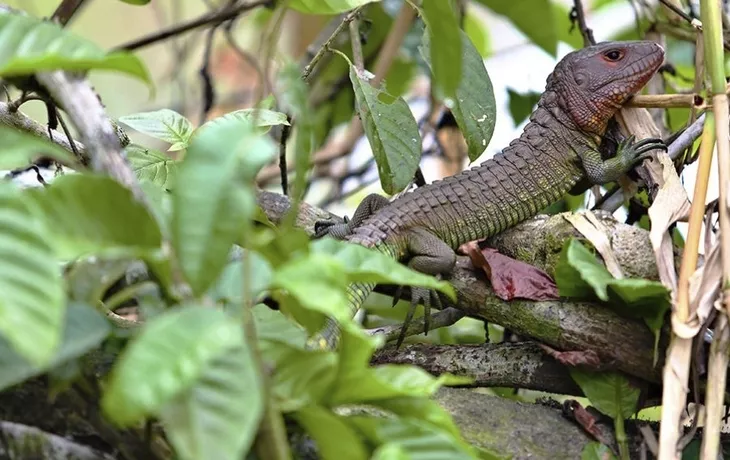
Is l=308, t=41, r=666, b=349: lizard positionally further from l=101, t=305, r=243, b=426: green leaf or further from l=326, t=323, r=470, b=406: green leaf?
l=101, t=305, r=243, b=426: green leaf

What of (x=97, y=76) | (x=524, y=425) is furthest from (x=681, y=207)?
(x=97, y=76)

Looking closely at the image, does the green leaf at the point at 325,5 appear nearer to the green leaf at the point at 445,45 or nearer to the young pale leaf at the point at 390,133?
the young pale leaf at the point at 390,133

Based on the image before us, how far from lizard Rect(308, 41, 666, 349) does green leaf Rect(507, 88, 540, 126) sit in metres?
0.33

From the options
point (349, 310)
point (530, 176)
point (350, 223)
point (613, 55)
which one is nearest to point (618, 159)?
point (530, 176)

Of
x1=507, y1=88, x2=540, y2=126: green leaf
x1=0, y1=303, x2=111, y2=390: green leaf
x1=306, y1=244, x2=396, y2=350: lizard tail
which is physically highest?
x1=0, y1=303, x2=111, y2=390: green leaf

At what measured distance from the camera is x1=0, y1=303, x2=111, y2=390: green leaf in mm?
798

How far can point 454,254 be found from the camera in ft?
6.02

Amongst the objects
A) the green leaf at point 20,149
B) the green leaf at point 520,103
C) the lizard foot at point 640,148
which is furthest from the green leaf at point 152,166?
the green leaf at point 520,103

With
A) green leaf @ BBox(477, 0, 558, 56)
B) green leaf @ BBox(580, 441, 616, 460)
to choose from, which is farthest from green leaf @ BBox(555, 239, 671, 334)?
green leaf @ BBox(477, 0, 558, 56)

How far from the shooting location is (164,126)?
1603mm

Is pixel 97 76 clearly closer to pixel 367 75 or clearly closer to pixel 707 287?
pixel 367 75

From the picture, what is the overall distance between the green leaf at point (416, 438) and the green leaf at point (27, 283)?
14.2 inches

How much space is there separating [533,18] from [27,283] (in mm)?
1981

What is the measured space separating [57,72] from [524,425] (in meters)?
0.93
